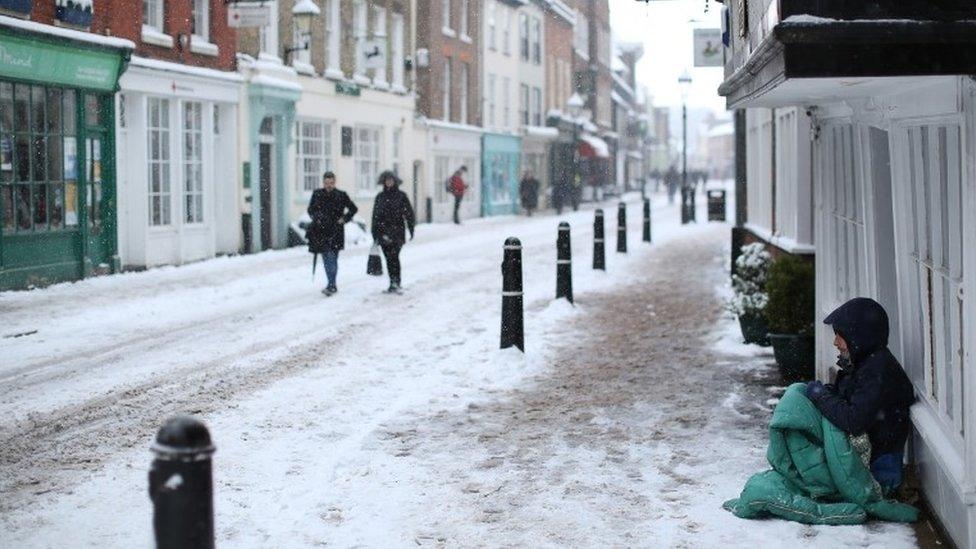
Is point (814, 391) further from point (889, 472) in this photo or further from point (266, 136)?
point (266, 136)

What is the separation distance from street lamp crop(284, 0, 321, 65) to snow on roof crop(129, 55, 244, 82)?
193cm

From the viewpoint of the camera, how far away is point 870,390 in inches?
240

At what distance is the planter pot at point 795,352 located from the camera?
32.0 ft

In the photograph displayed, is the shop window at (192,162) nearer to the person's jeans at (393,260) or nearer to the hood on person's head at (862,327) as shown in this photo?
the person's jeans at (393,260)

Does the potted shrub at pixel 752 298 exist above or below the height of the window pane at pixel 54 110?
below

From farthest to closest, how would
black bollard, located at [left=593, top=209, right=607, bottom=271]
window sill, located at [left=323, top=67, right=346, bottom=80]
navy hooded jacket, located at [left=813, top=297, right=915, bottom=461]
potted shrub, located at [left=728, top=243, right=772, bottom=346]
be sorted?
1. window sill, located at [left=323, top=67, right=346, bottom=80]
2. black bollard, located at [left=593, top=209, right=607, bottom=271]
3. potted shrub, located at [left=728, top=243, right=772, bottom=346]
4. navy hooded jacket, located at [left=813, top=297, right=915, bottom=461]

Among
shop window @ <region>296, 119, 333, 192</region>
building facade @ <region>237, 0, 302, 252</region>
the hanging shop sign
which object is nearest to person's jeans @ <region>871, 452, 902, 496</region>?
the hanging shop sign

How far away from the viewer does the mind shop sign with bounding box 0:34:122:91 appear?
1706 cm

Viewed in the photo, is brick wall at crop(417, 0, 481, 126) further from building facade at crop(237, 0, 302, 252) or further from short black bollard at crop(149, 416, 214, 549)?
short black bollard at crop(149, 416, 214, 549)

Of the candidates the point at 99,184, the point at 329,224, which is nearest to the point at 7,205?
the point at 99,184

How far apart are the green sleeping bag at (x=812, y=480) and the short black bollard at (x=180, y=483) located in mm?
3378

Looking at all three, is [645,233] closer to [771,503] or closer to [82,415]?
[82,415]

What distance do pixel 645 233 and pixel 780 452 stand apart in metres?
22.6

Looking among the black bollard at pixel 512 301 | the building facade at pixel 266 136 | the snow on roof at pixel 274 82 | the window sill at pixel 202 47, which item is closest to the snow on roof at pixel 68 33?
the window sill at pixel 202 47
